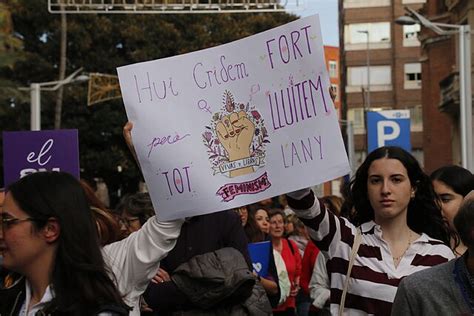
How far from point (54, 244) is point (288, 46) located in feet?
6.05

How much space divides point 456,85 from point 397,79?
3908 centimetres

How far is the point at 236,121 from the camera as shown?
15.1 feet

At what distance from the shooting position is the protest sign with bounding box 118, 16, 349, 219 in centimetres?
445

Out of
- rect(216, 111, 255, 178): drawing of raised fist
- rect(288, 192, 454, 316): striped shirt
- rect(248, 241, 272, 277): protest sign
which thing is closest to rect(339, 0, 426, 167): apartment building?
rect(248, 241, 272, 277): protest sign

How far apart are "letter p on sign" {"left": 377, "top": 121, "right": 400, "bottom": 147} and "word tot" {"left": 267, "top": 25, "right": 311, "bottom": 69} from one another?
38.9 ft

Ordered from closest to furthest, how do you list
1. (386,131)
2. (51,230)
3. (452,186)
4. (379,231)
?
1. (51,230)
2. (379,231)
3. (452,186)
4. (386,131)

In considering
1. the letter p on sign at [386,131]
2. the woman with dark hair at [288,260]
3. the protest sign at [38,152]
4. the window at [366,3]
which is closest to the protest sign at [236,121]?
the protest sign at [38,152]

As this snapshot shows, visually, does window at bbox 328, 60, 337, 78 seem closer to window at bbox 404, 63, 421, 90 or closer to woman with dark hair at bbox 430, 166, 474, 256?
window at bbox 404, 63, 421, 90

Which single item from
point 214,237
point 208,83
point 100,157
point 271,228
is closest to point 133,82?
point 208,83

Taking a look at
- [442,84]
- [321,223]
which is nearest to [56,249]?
[321,223]

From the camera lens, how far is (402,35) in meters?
79.4

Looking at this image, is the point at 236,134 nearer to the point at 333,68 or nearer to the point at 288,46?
the point at 288,46

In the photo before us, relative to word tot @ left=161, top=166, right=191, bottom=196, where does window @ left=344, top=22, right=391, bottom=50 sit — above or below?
above

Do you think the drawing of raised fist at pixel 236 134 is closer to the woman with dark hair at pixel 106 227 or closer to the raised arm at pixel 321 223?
the raised arm at pixel 321 223
